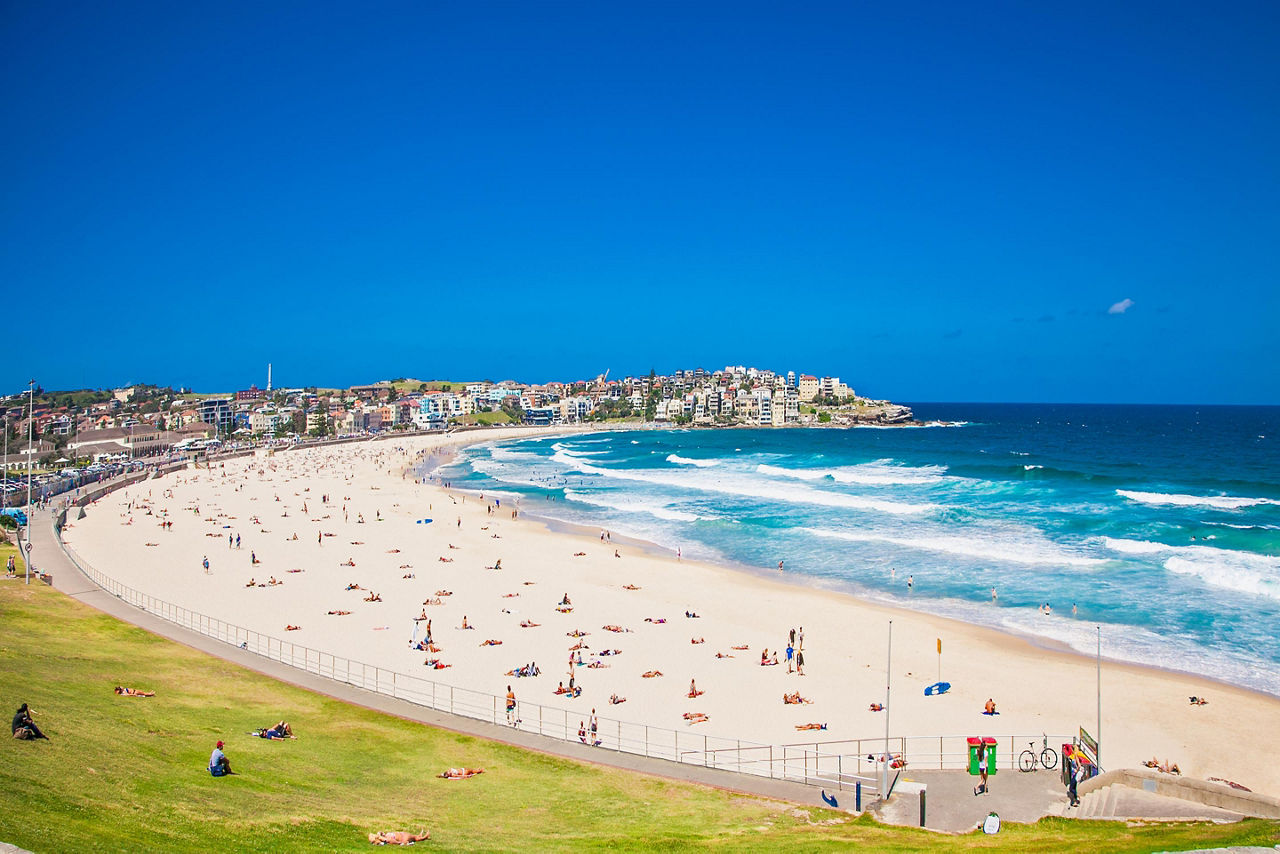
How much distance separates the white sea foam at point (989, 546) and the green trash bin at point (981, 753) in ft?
76.9

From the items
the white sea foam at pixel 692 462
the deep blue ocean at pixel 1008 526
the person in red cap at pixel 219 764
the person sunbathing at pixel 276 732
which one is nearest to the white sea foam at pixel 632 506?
the deep blue ocean at pixel 1008 526

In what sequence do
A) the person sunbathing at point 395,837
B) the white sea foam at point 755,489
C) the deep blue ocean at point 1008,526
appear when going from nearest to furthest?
the person sunbathing at point 395,837, the deep blue ocean at point 1008,526, the white sea foam at point 755,489

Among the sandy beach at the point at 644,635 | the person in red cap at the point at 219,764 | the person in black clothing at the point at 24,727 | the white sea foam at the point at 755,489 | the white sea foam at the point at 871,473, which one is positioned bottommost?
the sandy beach at the point at 644,635

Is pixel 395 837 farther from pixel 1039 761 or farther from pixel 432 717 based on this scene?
pixel 1039 761

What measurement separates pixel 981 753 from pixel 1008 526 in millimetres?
32513

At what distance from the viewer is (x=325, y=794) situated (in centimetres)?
1212

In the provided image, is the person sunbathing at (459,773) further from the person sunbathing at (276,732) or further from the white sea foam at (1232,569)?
the white sea foam at (1232,569)

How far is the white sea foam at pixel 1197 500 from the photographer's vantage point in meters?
47.0

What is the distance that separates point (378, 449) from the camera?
110m

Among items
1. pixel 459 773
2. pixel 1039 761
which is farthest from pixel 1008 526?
pixel 459 773

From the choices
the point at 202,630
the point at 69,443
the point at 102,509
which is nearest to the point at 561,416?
the point at 69,443

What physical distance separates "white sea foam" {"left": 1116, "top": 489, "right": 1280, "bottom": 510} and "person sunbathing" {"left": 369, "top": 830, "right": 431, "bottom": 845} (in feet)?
164

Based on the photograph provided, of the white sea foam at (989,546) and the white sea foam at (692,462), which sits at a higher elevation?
the white sea foam at (692,462)

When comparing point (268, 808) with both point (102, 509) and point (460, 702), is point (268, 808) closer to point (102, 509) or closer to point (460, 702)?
point (460, 702)
